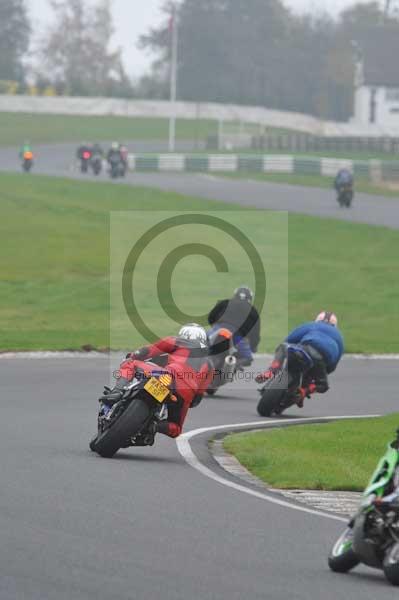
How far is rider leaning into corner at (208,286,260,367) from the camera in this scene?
1789cm

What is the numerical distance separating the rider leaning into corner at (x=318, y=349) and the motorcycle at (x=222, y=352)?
1.36 metres

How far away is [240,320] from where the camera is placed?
18.0 m

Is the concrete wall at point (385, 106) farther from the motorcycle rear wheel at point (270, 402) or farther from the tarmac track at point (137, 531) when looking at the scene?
the tarmac track at point (137, 531)

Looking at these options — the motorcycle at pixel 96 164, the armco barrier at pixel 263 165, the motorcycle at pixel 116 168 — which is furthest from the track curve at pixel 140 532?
the armco barrier at pixel 263 165

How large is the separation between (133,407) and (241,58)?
115087 millimetres

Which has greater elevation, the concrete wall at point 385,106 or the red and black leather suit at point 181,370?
the concrete wall at point 385,106

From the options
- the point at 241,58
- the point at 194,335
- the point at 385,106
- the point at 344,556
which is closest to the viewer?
the point at 344,556

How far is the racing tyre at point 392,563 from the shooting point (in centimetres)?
720

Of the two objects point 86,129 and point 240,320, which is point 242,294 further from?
point 86,129

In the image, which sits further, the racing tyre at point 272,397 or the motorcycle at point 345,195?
the motorcycle at point 345,195

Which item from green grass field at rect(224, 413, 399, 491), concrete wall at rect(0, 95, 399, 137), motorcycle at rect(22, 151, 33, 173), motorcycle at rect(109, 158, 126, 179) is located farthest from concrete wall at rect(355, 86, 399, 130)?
green grass field at rect(224, 413, 399, 491)

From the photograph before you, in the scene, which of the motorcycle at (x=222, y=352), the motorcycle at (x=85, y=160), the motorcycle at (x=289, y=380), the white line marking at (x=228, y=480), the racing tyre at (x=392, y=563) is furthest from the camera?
the motorcycle at (x=85, y=160)

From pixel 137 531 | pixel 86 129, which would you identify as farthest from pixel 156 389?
pixel 86 129

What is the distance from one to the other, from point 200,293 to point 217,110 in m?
76.3
